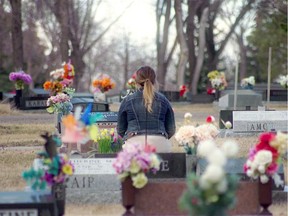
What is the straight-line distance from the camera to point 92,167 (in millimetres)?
9023

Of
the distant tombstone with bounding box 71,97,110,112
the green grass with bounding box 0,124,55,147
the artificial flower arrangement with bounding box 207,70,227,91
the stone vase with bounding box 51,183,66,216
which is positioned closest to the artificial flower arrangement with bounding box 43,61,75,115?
the distant tombstone with bounding box 71,97,110,112

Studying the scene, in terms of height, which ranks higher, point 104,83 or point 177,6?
point 177,6

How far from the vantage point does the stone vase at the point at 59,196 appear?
7.15 metres

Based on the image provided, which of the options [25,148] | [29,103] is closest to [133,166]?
[25,148]

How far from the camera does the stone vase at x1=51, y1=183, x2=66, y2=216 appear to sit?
715 centimetres

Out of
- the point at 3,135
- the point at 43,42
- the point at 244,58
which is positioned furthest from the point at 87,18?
the point at 3,135

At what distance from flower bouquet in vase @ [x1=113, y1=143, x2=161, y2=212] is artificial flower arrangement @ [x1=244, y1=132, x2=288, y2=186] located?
985 mm

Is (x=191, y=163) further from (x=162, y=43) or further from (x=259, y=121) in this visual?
(x=162, y=43)

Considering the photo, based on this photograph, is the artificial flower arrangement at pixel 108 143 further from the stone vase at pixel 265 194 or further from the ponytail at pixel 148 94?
the stone vase at pixel 265 194

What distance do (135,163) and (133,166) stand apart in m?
0.04

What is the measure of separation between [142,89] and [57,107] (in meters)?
5.33

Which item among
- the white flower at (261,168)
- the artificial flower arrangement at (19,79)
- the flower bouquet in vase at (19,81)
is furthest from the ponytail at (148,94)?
the artificial flower arrangement at (19,79)

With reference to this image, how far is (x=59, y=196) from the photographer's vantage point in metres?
7.28

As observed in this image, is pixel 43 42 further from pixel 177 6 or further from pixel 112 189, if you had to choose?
pixel 112 189
